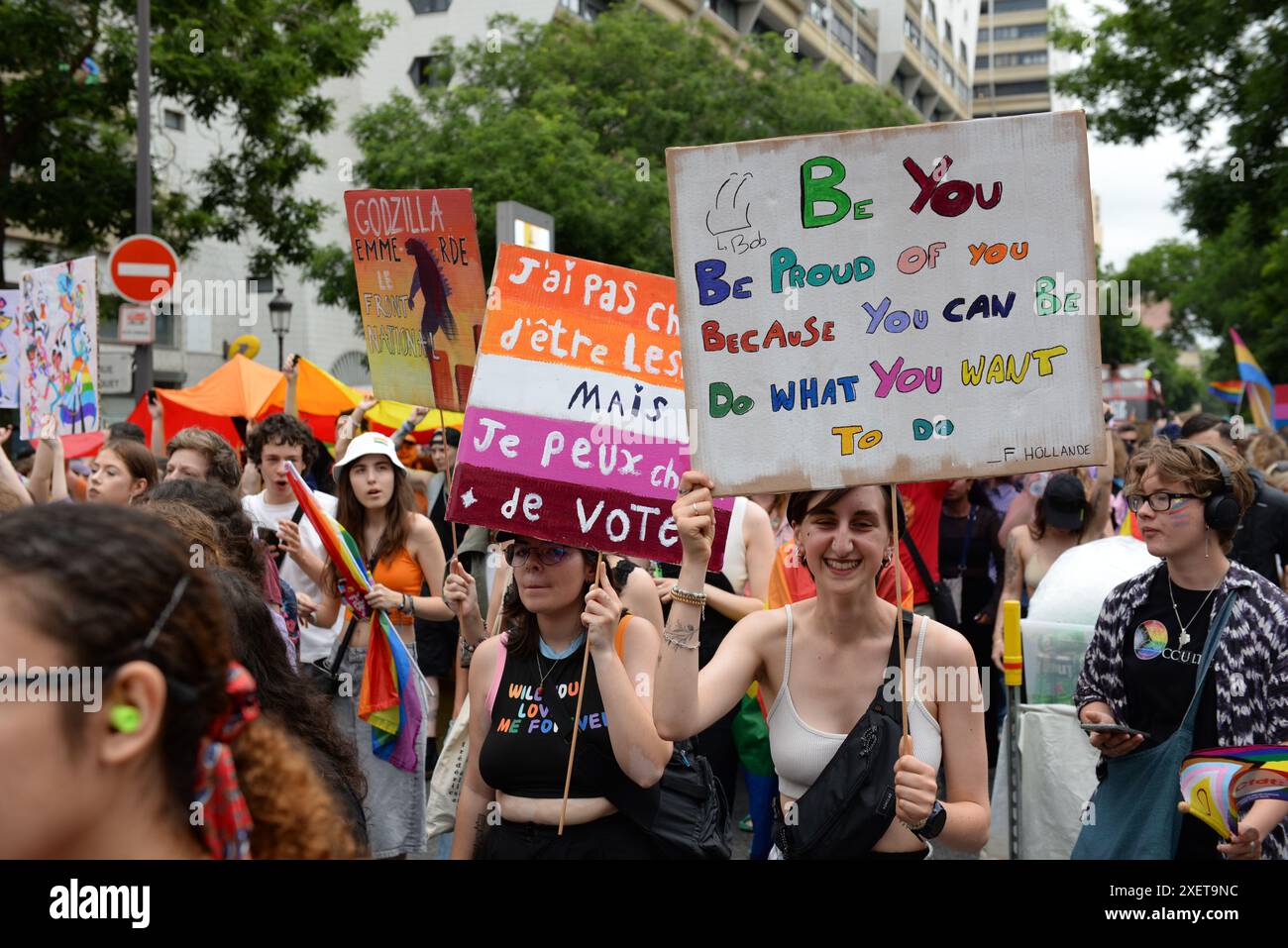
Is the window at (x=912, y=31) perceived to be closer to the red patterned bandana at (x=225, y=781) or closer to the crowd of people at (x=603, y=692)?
the crowd of people at (x=603, y=692)

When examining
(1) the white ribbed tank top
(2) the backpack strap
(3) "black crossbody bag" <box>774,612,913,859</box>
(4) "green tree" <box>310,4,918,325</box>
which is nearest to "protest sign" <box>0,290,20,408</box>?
(2) the backpack strap

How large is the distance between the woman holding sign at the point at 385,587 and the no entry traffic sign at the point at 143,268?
5776 millimetres

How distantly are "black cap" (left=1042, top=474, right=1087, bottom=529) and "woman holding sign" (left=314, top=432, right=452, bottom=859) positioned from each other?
3.27m

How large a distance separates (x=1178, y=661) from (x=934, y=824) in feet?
3.86

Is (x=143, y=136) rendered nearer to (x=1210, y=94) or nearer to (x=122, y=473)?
→ (x=122, y=473)

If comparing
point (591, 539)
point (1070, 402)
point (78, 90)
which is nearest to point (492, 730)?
point (591, 539)

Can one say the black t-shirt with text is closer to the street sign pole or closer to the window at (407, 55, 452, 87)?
the street sign pole

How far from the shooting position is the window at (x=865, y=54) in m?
64.6

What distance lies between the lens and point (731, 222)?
3457 mm

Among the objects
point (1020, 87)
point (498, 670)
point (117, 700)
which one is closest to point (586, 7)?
point (498, 670)
